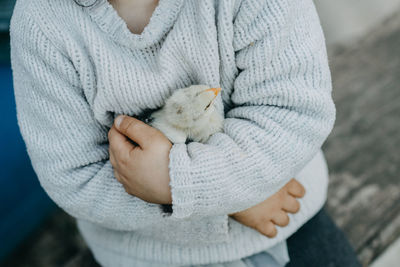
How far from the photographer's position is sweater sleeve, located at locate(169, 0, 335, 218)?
0.71 m

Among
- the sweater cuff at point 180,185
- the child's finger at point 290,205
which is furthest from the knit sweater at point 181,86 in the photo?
the child's finger at point 290,205

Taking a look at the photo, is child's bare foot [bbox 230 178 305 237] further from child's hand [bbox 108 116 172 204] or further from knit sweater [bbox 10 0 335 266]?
child's hand [bbox 108 116 172 204]

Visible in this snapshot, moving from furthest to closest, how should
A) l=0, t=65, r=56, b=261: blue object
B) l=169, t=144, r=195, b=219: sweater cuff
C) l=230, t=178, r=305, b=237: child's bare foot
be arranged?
l=0, t=65, r=56, b=261: blue object, l=230, t=178, r=305, b=237: child's bare foot, l=169, t=144, r=195, b=219: sweater cuff

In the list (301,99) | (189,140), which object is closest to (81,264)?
(189,140)

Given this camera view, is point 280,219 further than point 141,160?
Yes

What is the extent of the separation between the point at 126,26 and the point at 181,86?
0.59ft

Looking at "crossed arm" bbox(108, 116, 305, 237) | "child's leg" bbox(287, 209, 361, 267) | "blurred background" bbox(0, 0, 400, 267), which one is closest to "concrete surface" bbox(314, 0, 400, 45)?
"blurred background" bbox(0, 0, 400, 267)

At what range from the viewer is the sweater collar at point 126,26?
73 cm

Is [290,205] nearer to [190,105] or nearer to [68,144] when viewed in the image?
[190,105]

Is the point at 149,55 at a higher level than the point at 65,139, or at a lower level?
higher

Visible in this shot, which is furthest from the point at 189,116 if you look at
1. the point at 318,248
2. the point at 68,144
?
the point at 318,248

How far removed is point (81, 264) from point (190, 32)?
792mm

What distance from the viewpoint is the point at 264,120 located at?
75 cm

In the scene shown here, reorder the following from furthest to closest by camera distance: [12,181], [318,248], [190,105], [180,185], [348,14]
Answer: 1. [348,14]
2. [12,181]
3. [318,248]
4. [190,105]
5. [180,185]
